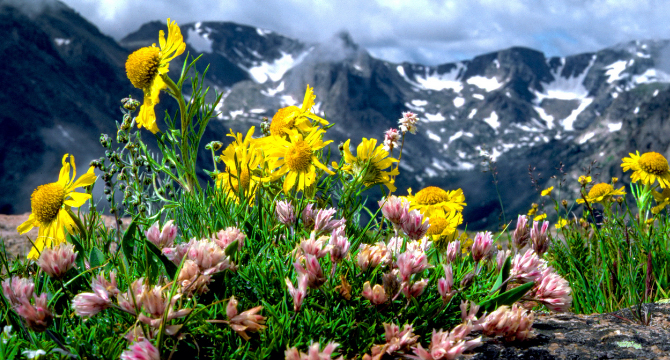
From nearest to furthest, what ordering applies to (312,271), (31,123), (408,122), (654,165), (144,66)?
1. (312,271)
2. (144,66)
3. (408,122)
4. (654,165)
5. (31,123)

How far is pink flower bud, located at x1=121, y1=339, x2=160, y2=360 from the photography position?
5.72 ft

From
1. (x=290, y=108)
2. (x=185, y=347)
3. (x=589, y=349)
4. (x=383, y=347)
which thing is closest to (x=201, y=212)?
(x=290, y=108)

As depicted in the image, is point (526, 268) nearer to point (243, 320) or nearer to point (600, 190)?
point (243, 320)

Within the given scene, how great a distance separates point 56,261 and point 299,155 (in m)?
1.77

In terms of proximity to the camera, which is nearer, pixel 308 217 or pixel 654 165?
pixel 308 217

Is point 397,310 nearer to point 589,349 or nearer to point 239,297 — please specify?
point 239,297

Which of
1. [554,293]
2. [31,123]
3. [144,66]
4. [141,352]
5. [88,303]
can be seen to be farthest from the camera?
[31,123]

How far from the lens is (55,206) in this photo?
3.06 metres

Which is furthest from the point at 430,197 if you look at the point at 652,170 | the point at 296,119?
the point at 652,170

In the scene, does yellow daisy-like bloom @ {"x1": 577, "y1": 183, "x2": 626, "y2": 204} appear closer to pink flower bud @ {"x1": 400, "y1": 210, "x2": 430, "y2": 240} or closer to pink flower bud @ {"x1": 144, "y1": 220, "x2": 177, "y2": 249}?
pink flower bud @ {"x1": 400, "y1": 210, "x2": 430, "y2": 240}

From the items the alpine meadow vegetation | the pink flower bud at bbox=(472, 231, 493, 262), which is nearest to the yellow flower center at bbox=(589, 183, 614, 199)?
the alpine meadow vegetation

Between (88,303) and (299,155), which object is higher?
(299,155)

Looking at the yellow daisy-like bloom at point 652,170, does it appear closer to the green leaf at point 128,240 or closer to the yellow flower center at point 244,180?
the yellow flower center at point 244,180

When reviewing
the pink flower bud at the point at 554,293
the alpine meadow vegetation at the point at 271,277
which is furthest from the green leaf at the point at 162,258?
the pink flower bud at the point at 554,293
